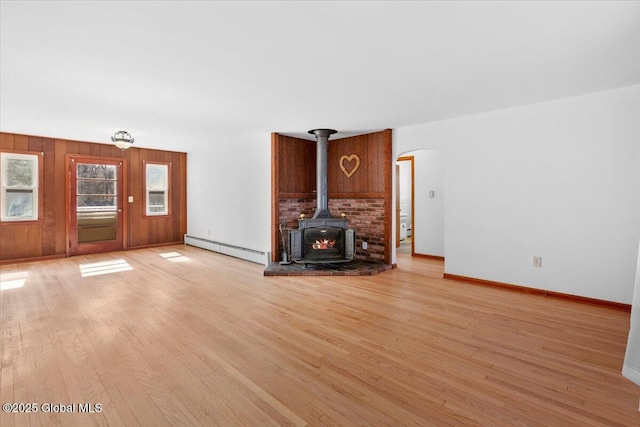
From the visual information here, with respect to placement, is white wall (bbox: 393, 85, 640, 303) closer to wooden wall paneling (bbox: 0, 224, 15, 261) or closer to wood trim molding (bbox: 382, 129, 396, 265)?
wood trim molding (bbox: 382, 129, 396, 265)

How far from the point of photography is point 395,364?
2.28 m

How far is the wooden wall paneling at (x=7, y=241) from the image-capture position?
5.62 meters

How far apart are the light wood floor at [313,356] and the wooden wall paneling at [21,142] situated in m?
3.10

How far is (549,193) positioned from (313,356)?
3477mm

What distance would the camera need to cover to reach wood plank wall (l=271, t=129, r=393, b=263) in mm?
5250

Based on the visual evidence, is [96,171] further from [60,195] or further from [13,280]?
[13,280]

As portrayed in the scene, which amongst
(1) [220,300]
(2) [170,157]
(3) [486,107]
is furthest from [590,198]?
(2) [170,157]

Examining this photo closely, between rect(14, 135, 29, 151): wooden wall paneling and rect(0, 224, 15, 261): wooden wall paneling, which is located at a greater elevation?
rect(14, 135, 29, 151): wooden wall paneling

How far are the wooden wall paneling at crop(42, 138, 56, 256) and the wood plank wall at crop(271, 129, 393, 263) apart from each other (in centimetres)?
451

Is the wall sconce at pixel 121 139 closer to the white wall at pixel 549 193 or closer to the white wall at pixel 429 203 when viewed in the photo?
the white wall at pixel 549 193

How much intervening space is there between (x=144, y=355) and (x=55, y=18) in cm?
245

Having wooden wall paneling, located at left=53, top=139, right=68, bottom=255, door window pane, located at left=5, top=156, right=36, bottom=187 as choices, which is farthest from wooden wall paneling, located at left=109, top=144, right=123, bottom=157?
door window pane, located at left=5, top=156, right=36, bottom=187

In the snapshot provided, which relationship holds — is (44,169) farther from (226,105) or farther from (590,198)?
(590,198)

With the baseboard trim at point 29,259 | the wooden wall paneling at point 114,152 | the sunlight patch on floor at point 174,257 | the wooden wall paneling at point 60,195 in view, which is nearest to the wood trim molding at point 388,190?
the sunlight patch on floor at point 174,257
